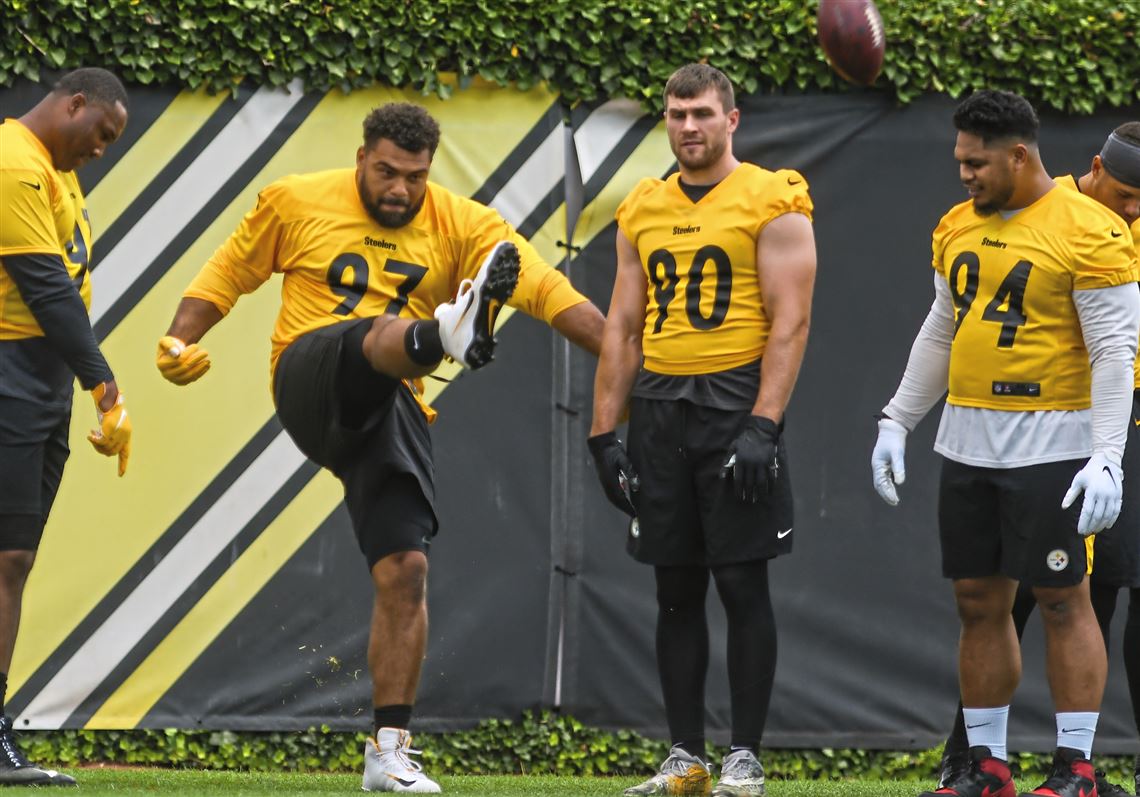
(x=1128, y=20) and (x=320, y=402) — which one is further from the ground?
(x=1128, y=20)

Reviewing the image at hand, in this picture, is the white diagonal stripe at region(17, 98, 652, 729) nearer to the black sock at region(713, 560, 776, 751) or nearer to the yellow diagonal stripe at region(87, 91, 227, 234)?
the yellow diagonal stripe at region(87, 91, 227, 234)

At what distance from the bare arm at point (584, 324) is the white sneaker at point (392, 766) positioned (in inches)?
52.5

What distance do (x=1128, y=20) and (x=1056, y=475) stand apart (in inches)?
109

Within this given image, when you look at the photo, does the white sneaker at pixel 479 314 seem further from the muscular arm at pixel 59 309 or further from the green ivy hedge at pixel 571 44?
the green ivy hedge at pixel 571 44

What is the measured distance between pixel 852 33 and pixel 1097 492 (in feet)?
6.20

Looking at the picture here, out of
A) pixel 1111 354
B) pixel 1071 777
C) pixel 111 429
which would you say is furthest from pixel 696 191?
pixel 1071 777

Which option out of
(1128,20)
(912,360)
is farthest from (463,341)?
(1128,20)

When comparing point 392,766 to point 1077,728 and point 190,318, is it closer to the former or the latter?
point 190,318

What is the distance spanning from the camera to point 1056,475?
433 cm

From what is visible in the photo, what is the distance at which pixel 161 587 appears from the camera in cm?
617

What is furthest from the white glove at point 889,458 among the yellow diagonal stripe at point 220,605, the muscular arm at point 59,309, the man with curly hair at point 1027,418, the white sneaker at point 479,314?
the yellow diagonal stripe at point 220,605

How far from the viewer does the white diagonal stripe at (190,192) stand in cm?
620

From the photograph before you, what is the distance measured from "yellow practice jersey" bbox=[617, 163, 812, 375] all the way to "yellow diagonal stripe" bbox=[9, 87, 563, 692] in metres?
1.65

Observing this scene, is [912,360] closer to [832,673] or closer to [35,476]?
[832,673]
